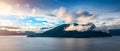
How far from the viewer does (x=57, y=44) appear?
3406mm

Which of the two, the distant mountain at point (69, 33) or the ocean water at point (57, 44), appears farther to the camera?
the distant mountain at point (69, 33)

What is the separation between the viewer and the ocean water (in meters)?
3.35

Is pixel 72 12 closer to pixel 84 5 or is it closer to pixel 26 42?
pixel 84 5

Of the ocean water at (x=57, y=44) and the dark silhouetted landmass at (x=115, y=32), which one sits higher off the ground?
the dark silhouetted landmass at (x=115, y=32)

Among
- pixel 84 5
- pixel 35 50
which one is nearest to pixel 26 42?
pixel 35 50

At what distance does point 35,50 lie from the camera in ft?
10.9

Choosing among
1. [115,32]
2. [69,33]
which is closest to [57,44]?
[69,33]

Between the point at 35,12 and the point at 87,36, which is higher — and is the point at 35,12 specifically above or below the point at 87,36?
above

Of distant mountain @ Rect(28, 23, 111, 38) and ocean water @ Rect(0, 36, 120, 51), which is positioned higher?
distant mountain @ Rect(28, 23, 111, 38)

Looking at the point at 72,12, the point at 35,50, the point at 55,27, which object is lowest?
the point at 35,50

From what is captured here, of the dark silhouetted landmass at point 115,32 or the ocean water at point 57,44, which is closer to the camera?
the ocean water at point 57,44

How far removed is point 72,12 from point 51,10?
0.32 meters

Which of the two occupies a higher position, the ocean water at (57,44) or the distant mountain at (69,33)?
the distant mountain at (69,33)

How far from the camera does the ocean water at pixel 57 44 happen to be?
335 cm
